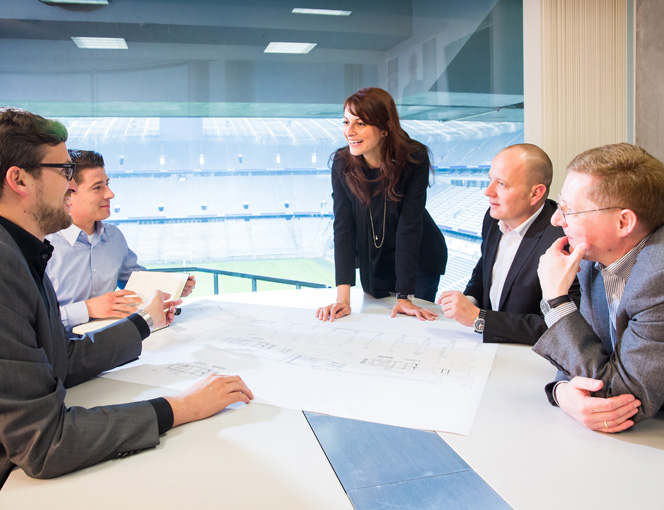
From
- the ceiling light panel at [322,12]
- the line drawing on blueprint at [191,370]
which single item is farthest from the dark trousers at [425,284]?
the ceiling light panel at [322,12]

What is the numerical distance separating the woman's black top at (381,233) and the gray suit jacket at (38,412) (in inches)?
60.1

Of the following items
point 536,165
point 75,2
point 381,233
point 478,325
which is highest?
point 75,2

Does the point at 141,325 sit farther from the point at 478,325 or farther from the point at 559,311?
the point at 559,311

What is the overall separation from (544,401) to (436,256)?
162 centimetres

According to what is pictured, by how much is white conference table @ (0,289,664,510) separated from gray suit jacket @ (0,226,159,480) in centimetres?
4

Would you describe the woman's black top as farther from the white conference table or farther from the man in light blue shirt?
the white conference table

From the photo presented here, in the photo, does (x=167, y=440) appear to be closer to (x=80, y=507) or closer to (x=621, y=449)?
(x=80, y=507)

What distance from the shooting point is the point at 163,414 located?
1278 millimetres

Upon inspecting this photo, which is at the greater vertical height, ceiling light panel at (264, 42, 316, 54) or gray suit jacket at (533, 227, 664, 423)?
ceiling light panel at (264, 42, 316, 54)

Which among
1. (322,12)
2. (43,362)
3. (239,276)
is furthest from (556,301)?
(322,12)

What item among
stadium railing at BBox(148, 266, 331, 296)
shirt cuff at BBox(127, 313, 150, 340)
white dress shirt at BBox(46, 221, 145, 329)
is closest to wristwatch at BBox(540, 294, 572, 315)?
shirt cuff at BBox(127, 313, 150, 340)

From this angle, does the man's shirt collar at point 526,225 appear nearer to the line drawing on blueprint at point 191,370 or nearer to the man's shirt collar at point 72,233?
the line drawing on blueprint at point 191,370

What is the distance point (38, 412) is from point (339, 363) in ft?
2.84

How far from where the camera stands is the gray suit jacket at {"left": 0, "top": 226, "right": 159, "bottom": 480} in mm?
1094
